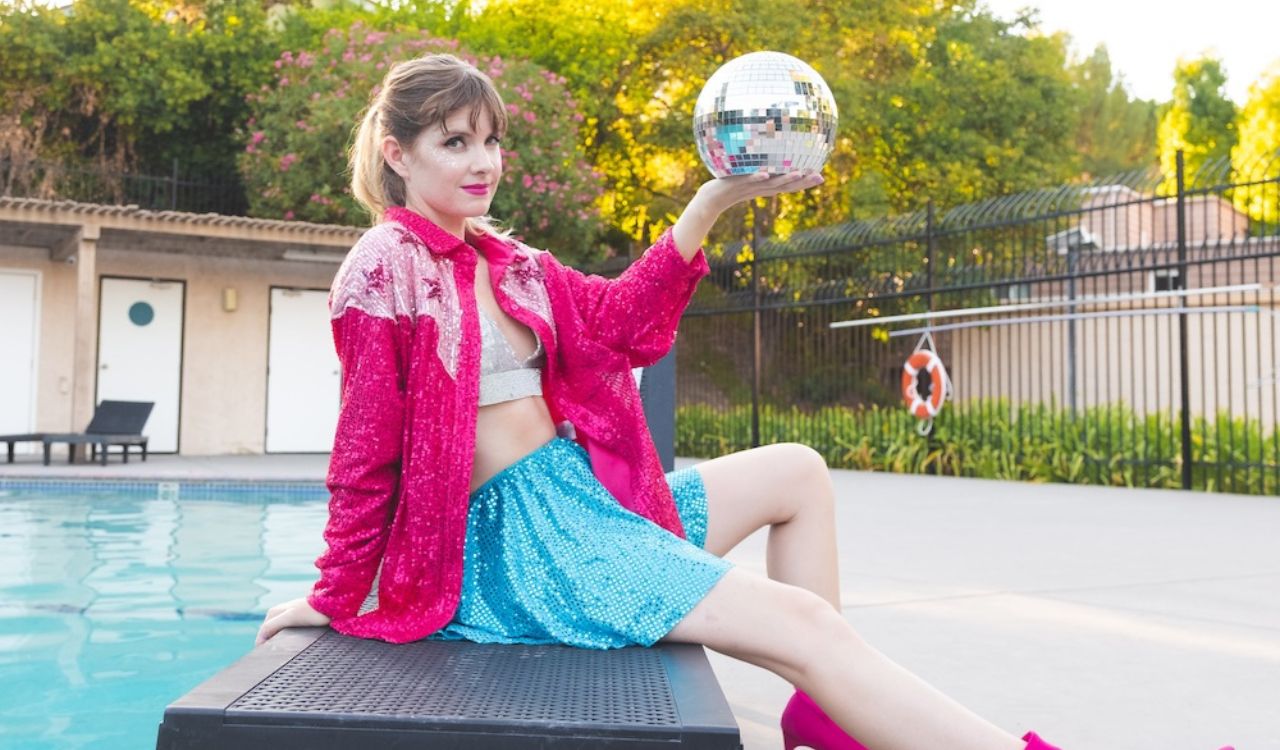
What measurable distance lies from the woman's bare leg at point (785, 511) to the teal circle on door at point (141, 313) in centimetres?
1284

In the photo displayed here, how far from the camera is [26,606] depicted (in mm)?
4391

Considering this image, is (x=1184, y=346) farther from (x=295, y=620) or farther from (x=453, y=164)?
(x=295, y=620)

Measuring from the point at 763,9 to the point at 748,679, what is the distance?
18.4m

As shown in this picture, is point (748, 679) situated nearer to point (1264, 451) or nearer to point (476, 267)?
point (476, 267)

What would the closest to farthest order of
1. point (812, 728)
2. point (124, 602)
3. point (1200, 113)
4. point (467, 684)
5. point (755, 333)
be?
point (467, 684) < point (812, 728) < point (124, 602) < point (755, 333) < point (1200, 113)

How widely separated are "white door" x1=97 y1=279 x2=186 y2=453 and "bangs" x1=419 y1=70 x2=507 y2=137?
1252cm

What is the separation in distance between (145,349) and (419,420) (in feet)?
42.5

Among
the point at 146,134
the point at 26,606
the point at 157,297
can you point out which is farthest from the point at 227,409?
the point at 26,606

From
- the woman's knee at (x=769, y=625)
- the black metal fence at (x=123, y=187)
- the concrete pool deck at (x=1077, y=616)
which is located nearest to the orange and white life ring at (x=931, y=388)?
the concrete pool deck at (x=1077, y=616)

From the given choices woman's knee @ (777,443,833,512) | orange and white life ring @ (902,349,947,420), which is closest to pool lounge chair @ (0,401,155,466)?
orange and white life ring @ (902,349,947,420)

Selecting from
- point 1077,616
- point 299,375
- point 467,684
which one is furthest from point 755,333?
point 467,684

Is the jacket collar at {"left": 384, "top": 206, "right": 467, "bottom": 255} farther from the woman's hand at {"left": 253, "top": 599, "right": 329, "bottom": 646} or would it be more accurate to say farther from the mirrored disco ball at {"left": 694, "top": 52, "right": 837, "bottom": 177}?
the woman's hand at {"left": 253, "top": 599, "right": 329, "bottom": 646}

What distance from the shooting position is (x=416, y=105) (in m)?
2.04

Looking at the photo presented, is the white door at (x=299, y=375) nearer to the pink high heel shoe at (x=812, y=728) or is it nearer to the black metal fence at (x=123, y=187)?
the black metal fence at (x=123, y=187)
